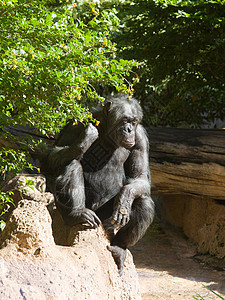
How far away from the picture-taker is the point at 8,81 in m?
2.26

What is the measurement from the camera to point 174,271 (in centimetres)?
432

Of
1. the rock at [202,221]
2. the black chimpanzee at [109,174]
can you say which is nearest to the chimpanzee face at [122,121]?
the black chimpanzee at [109,174]

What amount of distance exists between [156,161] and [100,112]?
1.90 metres

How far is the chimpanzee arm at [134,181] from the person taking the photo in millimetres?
2559

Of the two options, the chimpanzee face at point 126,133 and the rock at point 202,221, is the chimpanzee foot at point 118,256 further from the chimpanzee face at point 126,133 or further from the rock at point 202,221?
the rock at point 202,221

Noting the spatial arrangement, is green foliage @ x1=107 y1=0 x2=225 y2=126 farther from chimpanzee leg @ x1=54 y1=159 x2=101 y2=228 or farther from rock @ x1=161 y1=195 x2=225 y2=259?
chimpanzee leg @ x1=54 y1=159 x2=101 y2=228

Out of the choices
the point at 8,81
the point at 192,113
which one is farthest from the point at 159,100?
the point at 8,81

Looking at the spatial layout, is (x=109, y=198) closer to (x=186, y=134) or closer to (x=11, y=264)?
(x=11, y=264)

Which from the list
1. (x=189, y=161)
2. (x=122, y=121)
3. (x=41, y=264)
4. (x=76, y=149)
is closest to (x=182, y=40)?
(x=189, y=161)

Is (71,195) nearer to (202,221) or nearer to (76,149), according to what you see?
(76,149)

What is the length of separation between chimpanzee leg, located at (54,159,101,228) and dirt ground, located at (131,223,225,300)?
908 millimetres

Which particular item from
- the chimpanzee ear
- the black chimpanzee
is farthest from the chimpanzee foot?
the chimpanzee ear

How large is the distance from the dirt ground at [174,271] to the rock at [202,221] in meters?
0.13

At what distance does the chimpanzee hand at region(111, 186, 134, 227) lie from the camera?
2.55 meters
